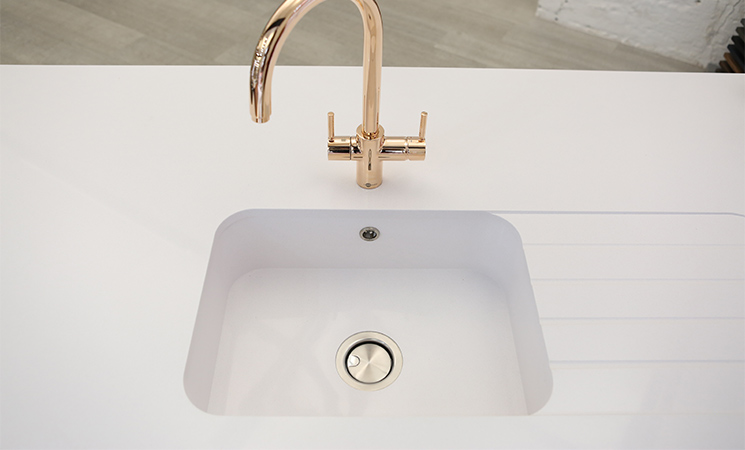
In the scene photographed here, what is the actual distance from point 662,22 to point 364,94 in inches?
79.6

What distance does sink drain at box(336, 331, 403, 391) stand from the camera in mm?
861

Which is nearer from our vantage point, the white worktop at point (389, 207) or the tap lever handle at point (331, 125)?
the white worktop at point (389, 207)

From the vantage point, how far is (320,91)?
3.49 feet

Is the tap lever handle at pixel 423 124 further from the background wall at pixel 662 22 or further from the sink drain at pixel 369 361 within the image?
the background wall at pixel 662 22

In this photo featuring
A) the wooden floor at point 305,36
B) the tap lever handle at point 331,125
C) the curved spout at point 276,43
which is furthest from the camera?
the wooden floor at point 305,36

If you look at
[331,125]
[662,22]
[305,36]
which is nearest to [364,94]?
[331,125]

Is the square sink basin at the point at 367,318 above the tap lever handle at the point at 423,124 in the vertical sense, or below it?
below

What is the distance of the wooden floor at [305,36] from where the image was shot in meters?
2.33

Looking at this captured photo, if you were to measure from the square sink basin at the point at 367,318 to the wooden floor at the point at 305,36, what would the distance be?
154 cm

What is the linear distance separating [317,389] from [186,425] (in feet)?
0.78

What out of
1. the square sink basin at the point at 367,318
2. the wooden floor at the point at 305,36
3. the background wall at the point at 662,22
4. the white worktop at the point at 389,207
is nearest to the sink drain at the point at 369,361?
the square sink basin at the point at 367,318

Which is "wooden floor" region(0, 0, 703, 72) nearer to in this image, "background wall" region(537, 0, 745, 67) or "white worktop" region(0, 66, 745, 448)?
"background wall" region(537, 0, 745, 67)

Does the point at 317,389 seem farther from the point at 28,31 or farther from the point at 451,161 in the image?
the point at 28,31

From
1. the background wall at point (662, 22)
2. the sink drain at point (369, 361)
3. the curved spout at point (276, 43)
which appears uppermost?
the background wall at point (662, 22)
